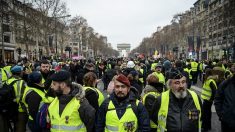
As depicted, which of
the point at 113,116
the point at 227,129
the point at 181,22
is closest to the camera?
the point at 113,116

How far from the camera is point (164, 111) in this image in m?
4.53

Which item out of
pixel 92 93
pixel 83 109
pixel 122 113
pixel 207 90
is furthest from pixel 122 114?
pixel 207 90

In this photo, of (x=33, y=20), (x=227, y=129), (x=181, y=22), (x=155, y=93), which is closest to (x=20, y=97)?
(x=155, y=93)

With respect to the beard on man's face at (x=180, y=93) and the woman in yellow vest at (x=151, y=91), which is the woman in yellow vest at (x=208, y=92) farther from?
the beard on man's face at (x=180, y=93)

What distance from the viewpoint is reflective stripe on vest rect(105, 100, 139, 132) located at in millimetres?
4211

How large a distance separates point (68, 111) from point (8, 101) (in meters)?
3.24

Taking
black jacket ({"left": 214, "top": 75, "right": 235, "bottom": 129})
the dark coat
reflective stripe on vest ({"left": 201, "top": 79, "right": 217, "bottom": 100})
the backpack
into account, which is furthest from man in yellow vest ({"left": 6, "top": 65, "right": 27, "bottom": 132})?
reflective stripe on vest ({"left": 201, "top": 79, "right": 217, "bottom": 100})

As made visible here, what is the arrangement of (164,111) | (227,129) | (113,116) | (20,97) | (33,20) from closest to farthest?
(113,116) → (164,111) → (227,129) → (20,97) → (33,20)

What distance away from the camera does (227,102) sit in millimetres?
5188

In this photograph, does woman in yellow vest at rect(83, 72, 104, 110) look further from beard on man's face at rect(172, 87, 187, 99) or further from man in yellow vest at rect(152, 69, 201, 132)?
beard on man's face at rect(172, 87, 187, 99)

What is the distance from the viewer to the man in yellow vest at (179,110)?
4.41 m

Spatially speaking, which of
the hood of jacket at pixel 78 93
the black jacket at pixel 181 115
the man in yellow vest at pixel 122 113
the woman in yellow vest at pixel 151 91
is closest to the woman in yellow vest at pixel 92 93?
the woman in yellow vest at pixel 151 91

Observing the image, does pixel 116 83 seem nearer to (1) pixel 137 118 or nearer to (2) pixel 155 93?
(1) pixel 137 118

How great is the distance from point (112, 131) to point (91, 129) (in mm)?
271
